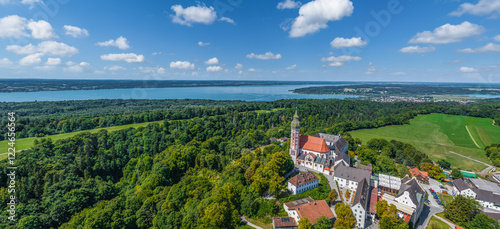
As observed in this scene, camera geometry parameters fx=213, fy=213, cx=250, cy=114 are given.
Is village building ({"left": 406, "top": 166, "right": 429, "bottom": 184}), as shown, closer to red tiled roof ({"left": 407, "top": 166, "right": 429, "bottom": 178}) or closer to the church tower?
red tiled roof ({"left": 407, "top": 166, "right": 429, "bottom": 178})

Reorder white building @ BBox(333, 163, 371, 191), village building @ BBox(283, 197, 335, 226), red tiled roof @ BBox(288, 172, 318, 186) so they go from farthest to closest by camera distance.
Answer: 1. white building @ BBox(333, 163, 371, 191)
2. red tiled roof @ BBox(288, 172, 318, 186)
3. village building @ BBox(283, 197, 335, 226)

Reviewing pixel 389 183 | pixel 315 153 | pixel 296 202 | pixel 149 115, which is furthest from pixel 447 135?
pixel 149 115

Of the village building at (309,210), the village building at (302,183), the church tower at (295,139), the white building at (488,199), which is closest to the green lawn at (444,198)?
the white building at (488,199)

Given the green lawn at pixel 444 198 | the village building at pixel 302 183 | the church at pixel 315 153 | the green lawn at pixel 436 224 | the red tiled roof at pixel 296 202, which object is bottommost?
the green lawn at pixel 436 224

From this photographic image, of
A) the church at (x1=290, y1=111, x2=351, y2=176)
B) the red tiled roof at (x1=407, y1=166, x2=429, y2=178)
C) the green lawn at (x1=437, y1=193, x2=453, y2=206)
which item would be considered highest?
the church at (x1=290, y1=111, x2=351, y2=176)

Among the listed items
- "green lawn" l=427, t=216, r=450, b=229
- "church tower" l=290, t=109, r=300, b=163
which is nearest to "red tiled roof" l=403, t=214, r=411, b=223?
"green lawn" l=427, t=216, r=450, b=229

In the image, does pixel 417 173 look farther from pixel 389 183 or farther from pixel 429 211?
pixel 389 183

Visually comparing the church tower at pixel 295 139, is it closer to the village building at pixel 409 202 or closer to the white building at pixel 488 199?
the village building at pixel 409 202
